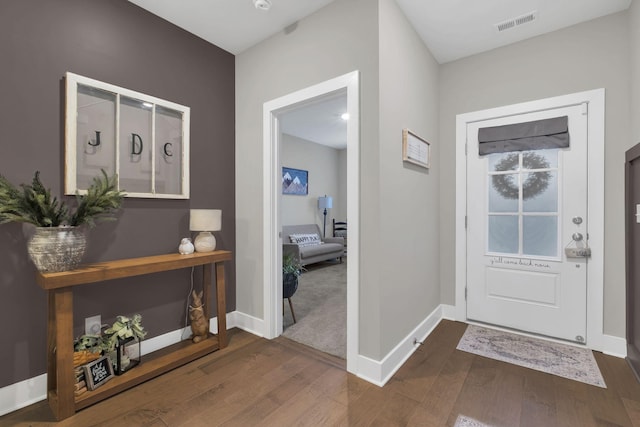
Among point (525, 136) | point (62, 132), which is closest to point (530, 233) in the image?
point (525, 136)

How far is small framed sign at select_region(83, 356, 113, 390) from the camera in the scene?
1713 millimetres

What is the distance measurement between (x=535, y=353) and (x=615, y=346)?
60 cm

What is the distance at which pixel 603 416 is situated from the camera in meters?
1.58

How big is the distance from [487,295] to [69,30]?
12.8 ft

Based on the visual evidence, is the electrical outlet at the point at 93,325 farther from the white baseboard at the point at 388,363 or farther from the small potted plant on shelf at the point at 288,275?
the white baseboard at the point at 388,363

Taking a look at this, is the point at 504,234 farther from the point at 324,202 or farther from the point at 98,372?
the point at 324,202

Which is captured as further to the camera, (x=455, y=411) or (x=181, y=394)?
(x=181, y=394)

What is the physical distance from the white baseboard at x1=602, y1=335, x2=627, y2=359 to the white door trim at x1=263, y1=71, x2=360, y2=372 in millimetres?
2024

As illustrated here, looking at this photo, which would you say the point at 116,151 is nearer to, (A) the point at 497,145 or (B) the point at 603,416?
(A) the point at 497,145

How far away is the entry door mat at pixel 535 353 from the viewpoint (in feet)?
6.61

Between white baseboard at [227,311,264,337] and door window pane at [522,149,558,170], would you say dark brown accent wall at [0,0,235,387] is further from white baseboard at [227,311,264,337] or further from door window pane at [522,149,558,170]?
door window pane at [522,149,558,170]

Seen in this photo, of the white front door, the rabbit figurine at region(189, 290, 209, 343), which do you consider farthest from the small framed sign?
the white front door

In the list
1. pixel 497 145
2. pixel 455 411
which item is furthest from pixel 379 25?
pixel 455 411

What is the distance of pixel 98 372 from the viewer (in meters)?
1.77
